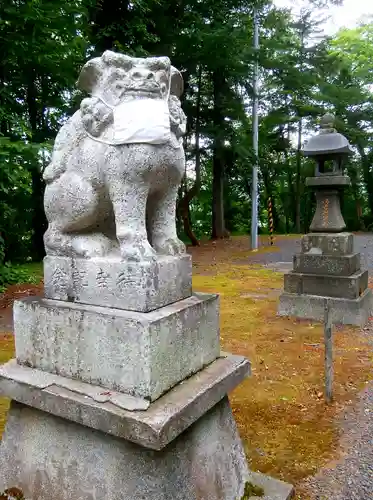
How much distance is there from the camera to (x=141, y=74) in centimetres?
183

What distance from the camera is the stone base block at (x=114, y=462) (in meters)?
1.76

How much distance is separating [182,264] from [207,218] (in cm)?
1992

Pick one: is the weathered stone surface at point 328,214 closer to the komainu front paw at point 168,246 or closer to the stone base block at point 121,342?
the stone base block at point 121,342

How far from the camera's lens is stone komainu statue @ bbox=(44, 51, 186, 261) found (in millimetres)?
1814

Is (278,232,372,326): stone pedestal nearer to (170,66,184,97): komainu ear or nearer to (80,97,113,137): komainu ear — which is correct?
(170,66,184,97): komainu ear

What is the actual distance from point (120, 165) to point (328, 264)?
454 cm

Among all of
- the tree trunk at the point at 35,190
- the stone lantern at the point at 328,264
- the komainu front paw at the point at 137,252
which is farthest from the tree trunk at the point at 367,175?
the komainu front paw at the point at 137,252

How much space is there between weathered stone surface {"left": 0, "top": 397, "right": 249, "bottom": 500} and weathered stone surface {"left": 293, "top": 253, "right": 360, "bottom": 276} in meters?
3.89

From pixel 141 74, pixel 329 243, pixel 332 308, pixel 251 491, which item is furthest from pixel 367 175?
pixel 141 74

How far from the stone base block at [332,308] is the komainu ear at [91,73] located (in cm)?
432

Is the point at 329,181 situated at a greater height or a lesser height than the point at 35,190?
lesser

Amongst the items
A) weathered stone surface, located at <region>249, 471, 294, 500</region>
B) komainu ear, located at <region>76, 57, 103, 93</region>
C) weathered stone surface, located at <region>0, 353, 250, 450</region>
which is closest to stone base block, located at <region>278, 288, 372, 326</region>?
weathered stone surface, located at <region>249, 471, 294, 500</region>

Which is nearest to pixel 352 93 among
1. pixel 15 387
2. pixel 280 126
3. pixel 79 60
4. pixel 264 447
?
pixel 280 126

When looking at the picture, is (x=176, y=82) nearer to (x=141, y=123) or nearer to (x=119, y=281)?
(x=141, y=123)
